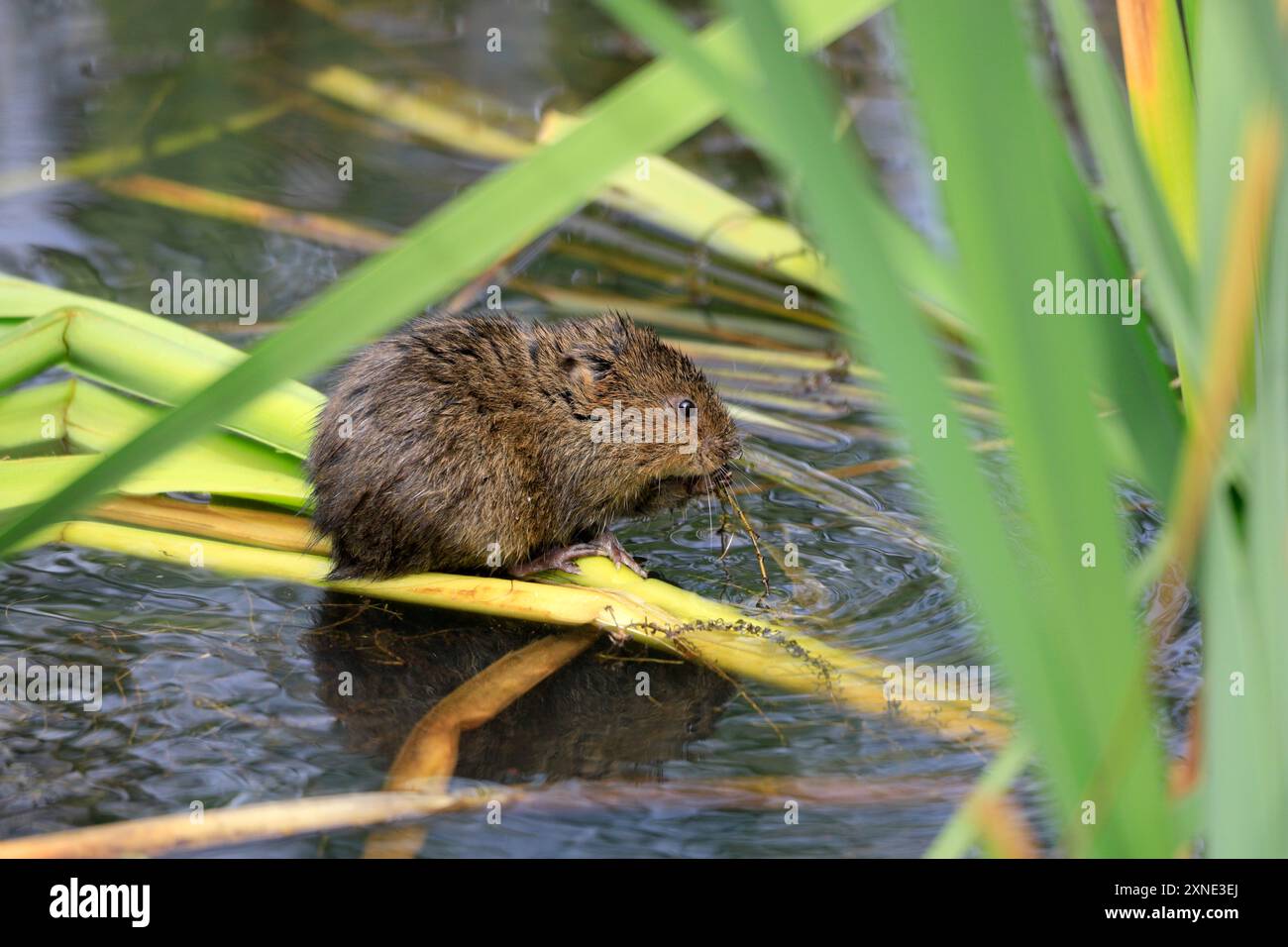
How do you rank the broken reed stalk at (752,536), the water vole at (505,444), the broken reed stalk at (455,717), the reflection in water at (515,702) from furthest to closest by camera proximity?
the broken reed stalk at (752,536) < the water vole at (505,444) < the reflection in water at (515,702) < the broken reed stalk at (455,717)

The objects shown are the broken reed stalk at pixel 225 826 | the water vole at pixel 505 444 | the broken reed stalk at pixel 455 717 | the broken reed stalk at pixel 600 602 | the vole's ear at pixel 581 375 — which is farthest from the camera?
the vole's ear at pixel 581 375

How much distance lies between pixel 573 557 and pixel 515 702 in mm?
846

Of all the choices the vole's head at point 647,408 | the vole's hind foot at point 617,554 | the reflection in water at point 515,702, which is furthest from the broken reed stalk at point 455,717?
the vole's head at point 647,408

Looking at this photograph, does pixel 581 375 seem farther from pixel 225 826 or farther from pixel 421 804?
pixel 225 826

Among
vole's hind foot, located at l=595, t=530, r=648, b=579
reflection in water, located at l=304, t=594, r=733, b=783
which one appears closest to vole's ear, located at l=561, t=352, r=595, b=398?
vole's hind foot, located at l=595, t=530, r=648, b=579

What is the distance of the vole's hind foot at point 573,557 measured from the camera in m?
4.61

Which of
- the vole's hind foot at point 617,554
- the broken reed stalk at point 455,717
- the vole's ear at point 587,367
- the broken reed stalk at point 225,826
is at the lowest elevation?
the broken reed stalk at point 225,826

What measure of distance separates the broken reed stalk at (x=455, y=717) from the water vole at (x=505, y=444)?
0.49 m

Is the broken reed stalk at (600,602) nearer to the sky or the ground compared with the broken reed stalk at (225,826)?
nearer to the sky

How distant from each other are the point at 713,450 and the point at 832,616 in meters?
0.74

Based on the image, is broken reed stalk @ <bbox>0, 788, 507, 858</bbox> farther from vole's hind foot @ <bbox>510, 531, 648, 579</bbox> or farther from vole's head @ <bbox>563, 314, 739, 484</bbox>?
vole's head @ <bbox>563, 314, 739, 484</bbox>

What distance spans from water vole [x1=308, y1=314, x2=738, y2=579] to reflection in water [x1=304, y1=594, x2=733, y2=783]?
29 cm

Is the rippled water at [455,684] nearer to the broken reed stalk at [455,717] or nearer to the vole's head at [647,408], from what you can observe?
the broken reed stalk at [455,717]

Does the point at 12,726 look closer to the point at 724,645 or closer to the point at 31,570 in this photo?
the point at 31,570
